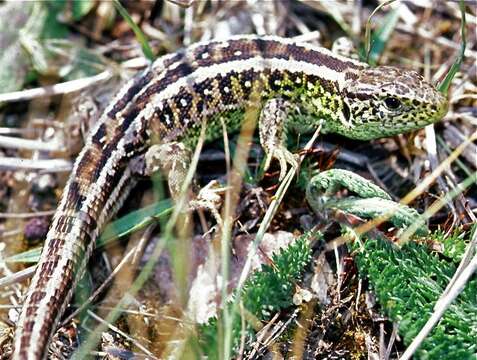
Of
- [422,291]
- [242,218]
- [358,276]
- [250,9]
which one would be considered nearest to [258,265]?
[242,218]

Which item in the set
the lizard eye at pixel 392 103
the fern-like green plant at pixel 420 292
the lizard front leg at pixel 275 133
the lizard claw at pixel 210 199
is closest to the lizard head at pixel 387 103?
the lizard eye at pixel 392 103

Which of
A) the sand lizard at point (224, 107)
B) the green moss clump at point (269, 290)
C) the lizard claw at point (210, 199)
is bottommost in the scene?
the green moss clump at point (269, 290)

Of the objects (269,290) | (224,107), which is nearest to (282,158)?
(224,107)

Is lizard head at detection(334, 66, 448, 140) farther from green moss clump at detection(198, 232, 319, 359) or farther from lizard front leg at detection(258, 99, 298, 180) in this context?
green moss clump at detection(198, 232, 319, 359)

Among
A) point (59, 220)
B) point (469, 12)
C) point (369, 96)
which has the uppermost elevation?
point (469, 12)

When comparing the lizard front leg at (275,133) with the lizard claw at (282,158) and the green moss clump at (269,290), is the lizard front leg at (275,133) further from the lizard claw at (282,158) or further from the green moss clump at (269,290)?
the green moss clump at (269,290)

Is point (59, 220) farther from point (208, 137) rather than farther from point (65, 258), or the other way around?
point (208, 137)

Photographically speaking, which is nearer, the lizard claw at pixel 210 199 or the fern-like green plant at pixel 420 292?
the fern-like green plant at pixel 420 292
